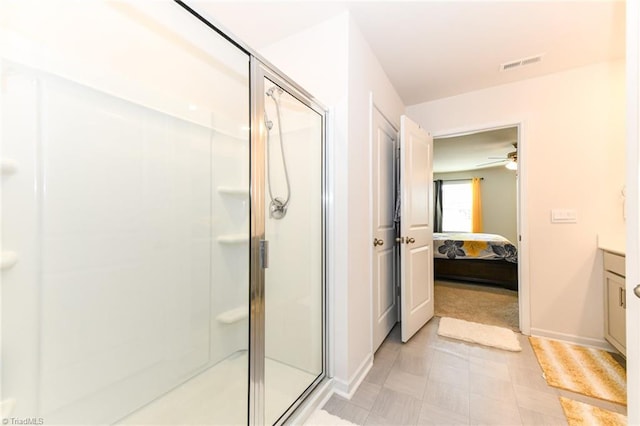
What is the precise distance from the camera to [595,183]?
2248 mm

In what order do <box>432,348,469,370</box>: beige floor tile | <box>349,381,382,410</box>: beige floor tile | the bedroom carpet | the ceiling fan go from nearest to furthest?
<box>349,381,382,410</box>: beige floor tile < <box>432,348,469,370</box>: beige floor tile < the bedroom carpet < the ceiling fan

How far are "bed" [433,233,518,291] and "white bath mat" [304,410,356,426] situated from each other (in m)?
3.48

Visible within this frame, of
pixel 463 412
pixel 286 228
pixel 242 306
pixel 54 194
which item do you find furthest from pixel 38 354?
pixel 463 412

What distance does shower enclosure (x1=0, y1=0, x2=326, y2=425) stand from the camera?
3.71 feet

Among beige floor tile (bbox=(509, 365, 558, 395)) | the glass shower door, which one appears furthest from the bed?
the glass shower door

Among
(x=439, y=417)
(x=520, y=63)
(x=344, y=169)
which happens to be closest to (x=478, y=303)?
(x=439, y=417)

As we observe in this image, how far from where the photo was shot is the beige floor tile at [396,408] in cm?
143

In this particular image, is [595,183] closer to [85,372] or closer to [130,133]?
[130,133]

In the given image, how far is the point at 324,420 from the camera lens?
4.66 ft

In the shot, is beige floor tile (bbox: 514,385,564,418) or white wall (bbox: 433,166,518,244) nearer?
beige floor tile (bbox: 514,385,564,418)

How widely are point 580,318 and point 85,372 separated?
359 cm

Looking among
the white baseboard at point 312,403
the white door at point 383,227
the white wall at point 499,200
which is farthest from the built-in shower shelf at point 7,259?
the white wall at point 499,200

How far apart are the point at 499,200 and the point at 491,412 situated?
6575 mm

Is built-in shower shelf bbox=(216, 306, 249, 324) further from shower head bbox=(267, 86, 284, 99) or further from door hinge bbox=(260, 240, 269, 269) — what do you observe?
shower head bbox=(267, 86, 284, 99)
